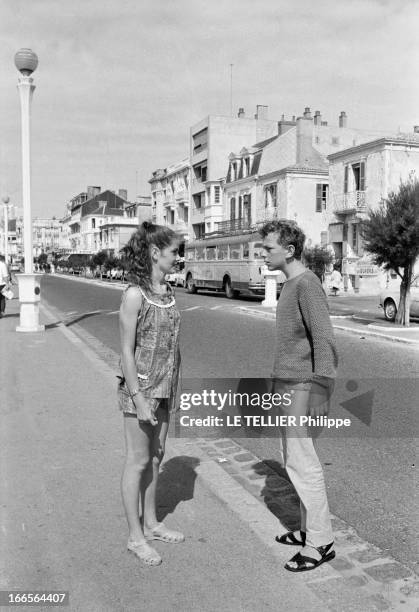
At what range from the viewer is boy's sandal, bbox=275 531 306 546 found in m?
3.49

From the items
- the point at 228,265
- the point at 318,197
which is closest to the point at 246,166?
the point at 318,197

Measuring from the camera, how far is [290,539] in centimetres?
352

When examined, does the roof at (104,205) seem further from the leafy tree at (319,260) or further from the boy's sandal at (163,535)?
the boy's sandal at (163,535)

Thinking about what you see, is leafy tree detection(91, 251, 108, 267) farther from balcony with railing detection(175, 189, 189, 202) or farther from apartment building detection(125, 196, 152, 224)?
apartment building detection(125, 196, 152, 224)

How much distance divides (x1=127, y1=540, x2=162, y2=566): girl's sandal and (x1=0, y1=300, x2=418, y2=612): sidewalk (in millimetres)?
38

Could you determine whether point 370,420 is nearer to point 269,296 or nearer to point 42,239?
point 269,296

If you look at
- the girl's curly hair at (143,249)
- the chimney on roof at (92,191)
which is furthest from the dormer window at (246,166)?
the chimney on roof at (92,191)

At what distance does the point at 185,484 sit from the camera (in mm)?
4445

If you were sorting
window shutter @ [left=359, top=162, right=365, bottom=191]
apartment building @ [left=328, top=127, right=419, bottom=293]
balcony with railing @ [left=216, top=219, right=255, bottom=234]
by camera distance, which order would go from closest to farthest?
apartment building @ [left=328, top=127, right=419, bottom=293] → window shutter @ [left=359, top=162, right=365, bottom=191] → balcony with railing @ [left=216, top=219, right=255, bottom=234]

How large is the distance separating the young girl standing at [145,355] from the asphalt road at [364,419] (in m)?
1.37

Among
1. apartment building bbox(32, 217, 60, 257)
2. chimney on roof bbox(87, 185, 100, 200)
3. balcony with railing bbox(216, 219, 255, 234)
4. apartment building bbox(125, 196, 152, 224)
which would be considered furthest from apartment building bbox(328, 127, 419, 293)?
apartment building bbox(32, 217, 60, 257)

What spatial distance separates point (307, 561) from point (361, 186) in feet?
118

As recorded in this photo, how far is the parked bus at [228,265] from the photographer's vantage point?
1154 inches

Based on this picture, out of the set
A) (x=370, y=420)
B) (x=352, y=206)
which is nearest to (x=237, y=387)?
(x=370, y=420)
